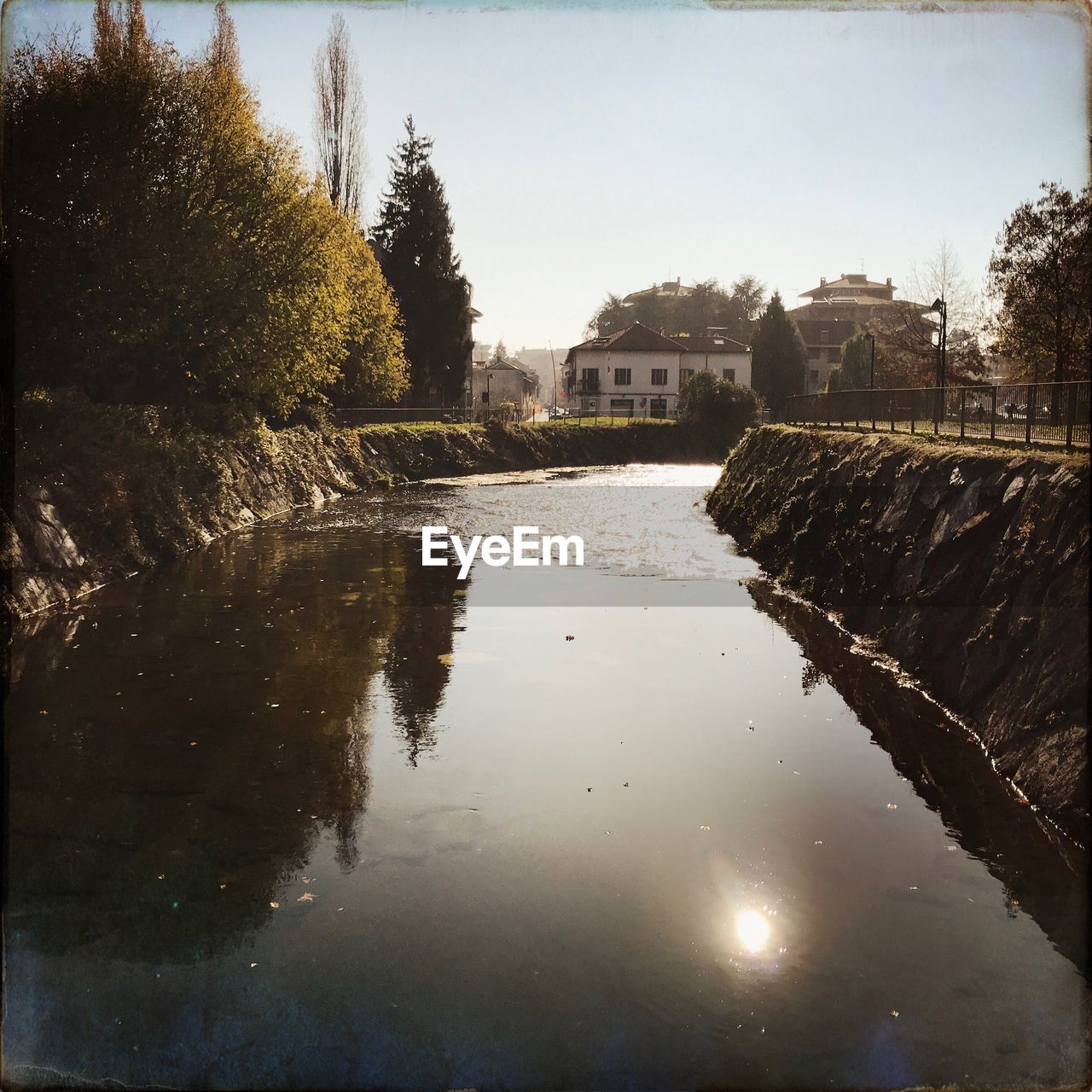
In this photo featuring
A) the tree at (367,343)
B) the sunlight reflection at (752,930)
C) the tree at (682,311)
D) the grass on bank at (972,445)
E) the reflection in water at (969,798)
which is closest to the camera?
the sunlight reflection at (752,930)

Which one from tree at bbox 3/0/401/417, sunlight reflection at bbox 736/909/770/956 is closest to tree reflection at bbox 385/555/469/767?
sunlight reflection at bbox 736/909/770/956

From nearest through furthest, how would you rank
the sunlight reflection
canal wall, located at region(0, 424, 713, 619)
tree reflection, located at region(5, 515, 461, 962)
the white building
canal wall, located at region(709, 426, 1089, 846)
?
the sunlight reflection < tree reflection, located at region(5, 515, 461, 962) < canal wall, located at region(709, 426, 1089, 846) < canal wall, located at region(0, 424, 713, 619) < the white building

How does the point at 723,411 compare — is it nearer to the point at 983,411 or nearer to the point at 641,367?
the point at 641,367

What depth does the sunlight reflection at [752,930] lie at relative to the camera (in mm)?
7227

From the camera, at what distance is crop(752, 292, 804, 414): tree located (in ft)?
283

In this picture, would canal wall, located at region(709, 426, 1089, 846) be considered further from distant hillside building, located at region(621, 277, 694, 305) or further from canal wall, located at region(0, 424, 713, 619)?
distant hillside building, located at region(621, 277, 694, 305)

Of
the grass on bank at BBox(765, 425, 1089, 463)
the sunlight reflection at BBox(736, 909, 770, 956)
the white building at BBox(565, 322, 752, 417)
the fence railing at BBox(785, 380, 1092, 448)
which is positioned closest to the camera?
the sunlight reflection at BBox(736, 909, 770, 956)

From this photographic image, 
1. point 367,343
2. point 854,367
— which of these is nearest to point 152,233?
point 367,343

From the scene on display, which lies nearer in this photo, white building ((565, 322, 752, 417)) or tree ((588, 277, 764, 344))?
white building ((565, 322, 752, 417))

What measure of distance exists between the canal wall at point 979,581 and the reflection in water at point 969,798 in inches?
9.2

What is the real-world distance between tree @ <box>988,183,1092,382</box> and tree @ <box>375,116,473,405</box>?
119 ft

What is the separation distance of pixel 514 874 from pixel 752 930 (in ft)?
6.14

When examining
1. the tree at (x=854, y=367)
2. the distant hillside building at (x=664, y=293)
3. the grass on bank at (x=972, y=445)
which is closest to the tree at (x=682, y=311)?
the distant hillside building at (x=664, y=293)

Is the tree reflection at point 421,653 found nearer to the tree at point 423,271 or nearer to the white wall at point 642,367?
the tree at point 423,271
